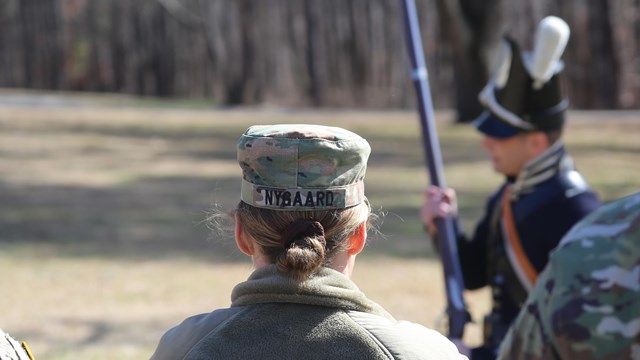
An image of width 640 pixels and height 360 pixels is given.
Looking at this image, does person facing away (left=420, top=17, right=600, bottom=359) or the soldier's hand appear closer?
person facing away (left=420, top=17, right=600, bottom=359)

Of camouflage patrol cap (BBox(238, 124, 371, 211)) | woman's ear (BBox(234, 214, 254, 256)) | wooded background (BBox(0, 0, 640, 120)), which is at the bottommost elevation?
wooded background (BBox(0, 0, 640, 120))

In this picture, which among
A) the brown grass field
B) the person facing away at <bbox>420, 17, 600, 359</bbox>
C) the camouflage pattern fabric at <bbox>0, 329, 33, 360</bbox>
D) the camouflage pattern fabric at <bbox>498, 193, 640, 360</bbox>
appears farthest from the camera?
the brown grass field

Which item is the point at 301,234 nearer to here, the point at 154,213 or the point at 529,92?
the point at 529,92

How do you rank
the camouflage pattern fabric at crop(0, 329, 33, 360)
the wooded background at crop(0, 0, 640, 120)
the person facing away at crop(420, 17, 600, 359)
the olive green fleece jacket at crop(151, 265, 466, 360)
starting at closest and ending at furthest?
the camouflage pattern fabric at crop(0, 329, 33, 360)
the olive green fleece jacket at crop(151, 265, 466, 360)
the person facing away at crop(420, 17, 600, 359)
the wooded background at crop(0, 0, 640, 120)

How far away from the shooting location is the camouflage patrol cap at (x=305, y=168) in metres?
2.07

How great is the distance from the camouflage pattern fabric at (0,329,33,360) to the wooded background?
15918 millimetres

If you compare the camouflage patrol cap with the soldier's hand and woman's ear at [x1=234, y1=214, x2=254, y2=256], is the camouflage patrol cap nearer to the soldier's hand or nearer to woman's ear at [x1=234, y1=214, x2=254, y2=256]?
woman's ear at [x1=234, y1=214, x2=254, y2=256]

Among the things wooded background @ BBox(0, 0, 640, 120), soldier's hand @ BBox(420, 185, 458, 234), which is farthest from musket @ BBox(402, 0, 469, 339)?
wooded background @ BBox(0, 0, 640, 120)

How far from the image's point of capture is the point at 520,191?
4203 millimetres

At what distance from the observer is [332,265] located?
212 cm

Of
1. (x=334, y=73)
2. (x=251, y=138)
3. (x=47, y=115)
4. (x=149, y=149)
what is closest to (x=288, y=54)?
(x=334, y=73)

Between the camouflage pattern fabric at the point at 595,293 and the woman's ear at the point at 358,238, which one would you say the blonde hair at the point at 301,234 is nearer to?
the woman's ear at the point at 358,238

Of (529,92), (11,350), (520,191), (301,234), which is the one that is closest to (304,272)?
(301,234)

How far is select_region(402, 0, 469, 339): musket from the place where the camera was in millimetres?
4309
